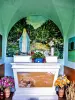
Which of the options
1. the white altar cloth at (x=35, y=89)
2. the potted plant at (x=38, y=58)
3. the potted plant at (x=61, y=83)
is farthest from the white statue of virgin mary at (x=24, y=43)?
the potted plant at (x=61, y=83)

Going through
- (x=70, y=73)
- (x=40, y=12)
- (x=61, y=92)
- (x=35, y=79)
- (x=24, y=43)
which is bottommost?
(x=61, y=92)

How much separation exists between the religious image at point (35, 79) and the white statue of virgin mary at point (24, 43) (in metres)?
1.20

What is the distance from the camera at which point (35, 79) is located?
5391 mm

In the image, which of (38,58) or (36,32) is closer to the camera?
(38,58)

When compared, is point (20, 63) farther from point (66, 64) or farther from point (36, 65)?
point (66, 64)

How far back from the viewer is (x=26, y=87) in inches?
214

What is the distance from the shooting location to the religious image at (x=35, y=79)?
536 centimetres

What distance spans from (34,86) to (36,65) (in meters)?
0.70

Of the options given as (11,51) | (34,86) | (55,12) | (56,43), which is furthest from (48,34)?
(34,86)

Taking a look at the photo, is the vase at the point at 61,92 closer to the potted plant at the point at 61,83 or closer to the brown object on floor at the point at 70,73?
the potted plant at the point at 61,83

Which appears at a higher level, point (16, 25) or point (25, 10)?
point (25, 10)

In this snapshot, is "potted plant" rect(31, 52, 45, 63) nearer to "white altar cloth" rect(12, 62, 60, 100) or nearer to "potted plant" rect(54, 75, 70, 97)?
"white altar cloth" rect(12, 62, 60, 100)

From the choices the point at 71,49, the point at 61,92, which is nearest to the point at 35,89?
the point at 61,92

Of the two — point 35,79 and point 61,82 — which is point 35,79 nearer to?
point 35,79
